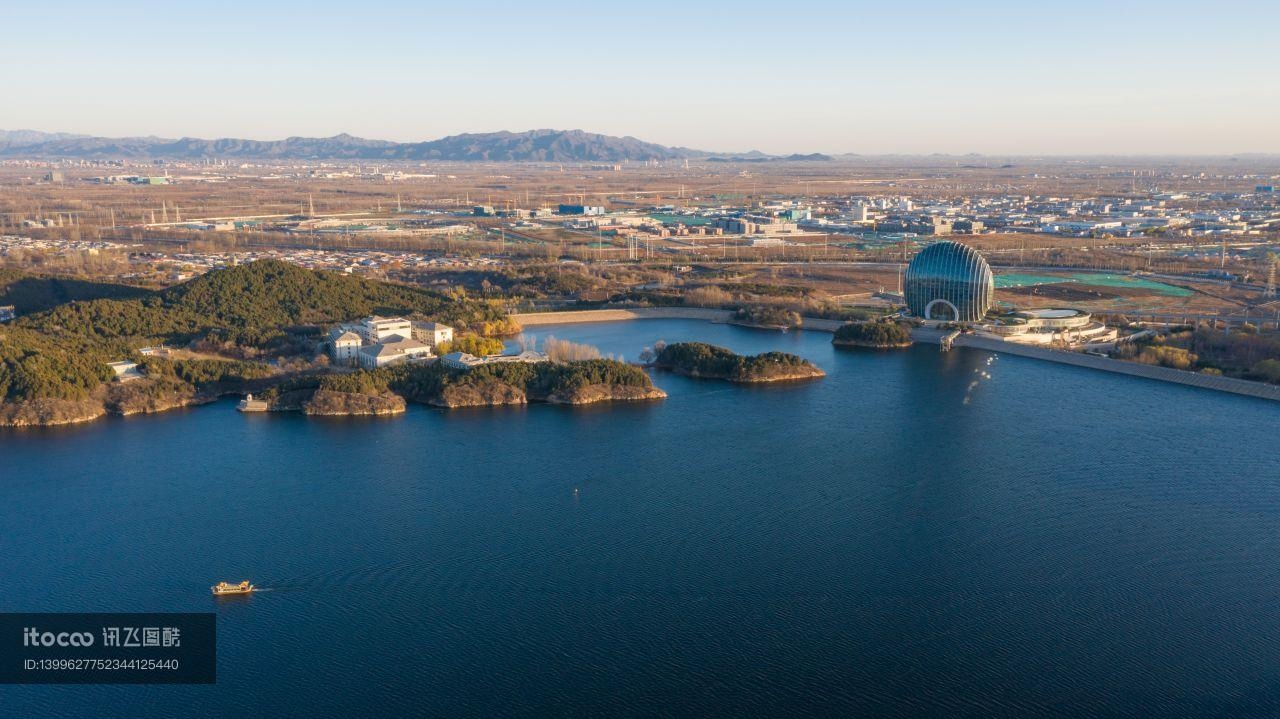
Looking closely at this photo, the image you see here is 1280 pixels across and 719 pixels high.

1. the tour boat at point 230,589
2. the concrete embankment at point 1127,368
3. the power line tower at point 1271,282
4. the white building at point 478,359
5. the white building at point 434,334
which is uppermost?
the power line tower at point 1271,282

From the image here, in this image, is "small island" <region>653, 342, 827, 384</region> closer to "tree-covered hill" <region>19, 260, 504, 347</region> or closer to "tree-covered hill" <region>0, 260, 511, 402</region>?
"tree-covered hill" <region>0, 260, 511, 402</region>

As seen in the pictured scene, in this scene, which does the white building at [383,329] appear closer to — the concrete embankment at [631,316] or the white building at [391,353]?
the white building at [391,353]

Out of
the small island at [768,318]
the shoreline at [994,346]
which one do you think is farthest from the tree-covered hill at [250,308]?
the small island at [768,318]

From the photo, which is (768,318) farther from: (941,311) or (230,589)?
(230,589)

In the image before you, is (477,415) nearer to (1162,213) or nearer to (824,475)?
(824,475)

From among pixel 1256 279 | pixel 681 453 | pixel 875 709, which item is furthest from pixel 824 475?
pixel 1256 279

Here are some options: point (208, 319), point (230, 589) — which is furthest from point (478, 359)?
point (230, 589)
